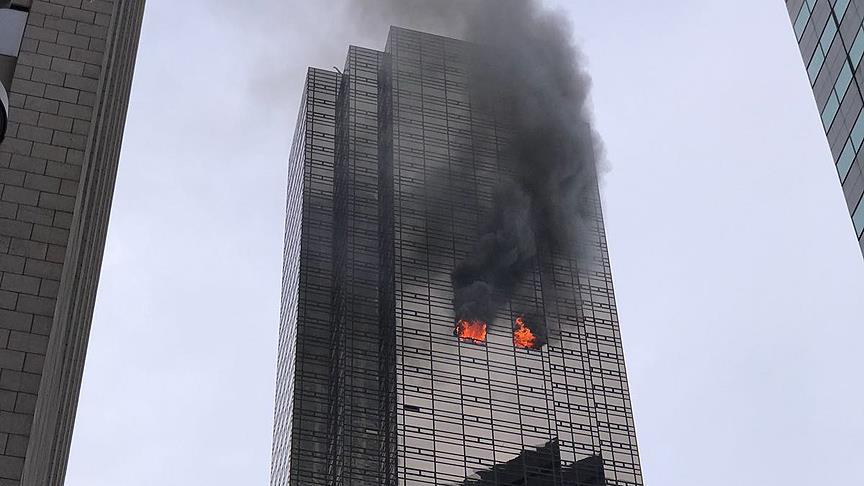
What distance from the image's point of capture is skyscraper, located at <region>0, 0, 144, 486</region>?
26.1 metres

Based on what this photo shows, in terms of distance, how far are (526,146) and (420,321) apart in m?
29.8

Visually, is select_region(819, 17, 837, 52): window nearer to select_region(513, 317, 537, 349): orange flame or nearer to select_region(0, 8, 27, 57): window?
select_region(0, 8, 27, 57): window

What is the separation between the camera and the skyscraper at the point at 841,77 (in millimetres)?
44531

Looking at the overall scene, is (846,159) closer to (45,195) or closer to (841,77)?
(841,77)

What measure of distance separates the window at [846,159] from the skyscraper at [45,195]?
24693 millimetres

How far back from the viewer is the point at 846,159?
151ft

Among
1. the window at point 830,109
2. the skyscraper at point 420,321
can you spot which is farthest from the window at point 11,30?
the skyscraper at point 420,321

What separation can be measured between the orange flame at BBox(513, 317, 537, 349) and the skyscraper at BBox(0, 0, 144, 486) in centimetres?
6622

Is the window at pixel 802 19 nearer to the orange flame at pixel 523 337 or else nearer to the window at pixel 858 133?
the window at pixel 858 133

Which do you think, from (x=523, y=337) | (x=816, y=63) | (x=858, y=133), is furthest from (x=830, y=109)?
(x=523, y=337)

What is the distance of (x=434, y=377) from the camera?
96.1 metres

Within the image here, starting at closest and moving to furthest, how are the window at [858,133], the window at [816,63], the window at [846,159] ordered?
1. the window at [858,133]
2. the window at [846,159]
3. the window at [816,63]

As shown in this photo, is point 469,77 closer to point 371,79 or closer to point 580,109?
point 371,79

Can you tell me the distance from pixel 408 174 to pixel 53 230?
8382 cm
